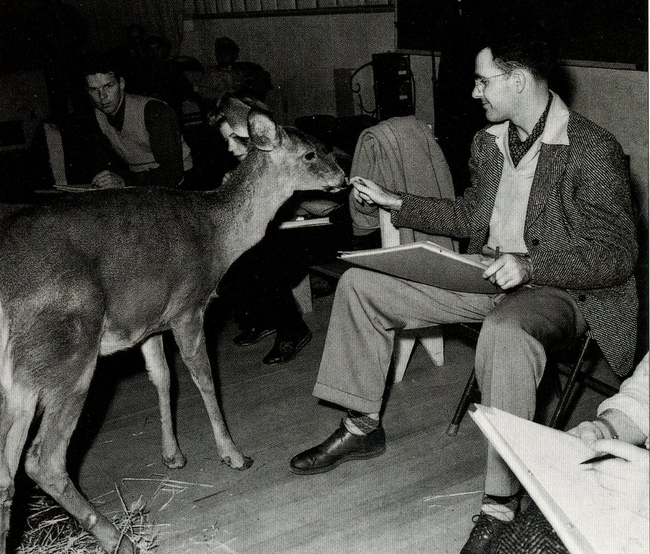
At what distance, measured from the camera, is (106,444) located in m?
3.74

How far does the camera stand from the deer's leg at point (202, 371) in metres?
3.34

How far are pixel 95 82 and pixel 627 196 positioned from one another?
133 inches

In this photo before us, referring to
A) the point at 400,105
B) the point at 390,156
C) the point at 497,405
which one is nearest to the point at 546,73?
the point at 390,156

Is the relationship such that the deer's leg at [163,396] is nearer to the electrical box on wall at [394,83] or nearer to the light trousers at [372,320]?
the light trousers at [372,320]

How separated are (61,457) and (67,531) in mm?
457

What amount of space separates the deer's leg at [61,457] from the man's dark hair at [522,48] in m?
2.13

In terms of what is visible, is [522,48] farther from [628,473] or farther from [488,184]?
[628,473]

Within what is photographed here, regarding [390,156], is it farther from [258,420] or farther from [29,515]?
[29,515]

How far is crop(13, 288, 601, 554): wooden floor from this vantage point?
9.55ft

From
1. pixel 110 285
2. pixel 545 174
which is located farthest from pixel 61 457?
pixel 545 174

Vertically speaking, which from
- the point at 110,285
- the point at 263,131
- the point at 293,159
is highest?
the point at 263,131

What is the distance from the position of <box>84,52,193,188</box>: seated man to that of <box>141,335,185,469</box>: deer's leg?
1342mm

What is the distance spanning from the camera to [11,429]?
2.71m

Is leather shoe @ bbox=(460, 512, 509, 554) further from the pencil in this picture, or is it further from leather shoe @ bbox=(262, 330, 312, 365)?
leather shoe @ bbox=(262, 330, 312, 365)
